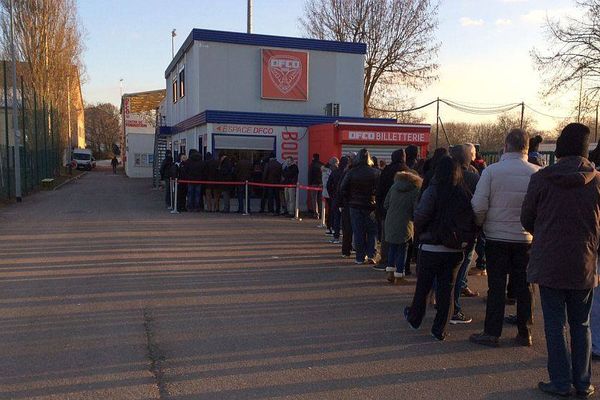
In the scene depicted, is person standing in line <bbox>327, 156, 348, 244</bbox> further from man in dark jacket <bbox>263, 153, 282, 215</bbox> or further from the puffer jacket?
the puffer jacket

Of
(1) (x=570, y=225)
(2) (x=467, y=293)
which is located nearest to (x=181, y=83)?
(2) (x=467, y=293)

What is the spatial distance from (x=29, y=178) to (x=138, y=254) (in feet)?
54.8

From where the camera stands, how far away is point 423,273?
5547 millimetres

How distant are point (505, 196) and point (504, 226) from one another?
286mm

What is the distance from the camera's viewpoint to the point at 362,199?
28.7 feet

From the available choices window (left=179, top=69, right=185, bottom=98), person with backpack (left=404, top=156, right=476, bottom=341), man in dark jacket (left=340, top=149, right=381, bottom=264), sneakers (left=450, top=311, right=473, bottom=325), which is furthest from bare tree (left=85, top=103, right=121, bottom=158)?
person with backpack (left=404, top=156, right=476, bottom=341)

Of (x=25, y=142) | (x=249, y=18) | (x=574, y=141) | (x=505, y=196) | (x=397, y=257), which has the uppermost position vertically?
(x=249, y=18)

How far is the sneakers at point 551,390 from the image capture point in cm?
421

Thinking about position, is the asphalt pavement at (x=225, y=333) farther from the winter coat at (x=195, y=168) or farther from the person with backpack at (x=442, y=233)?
the winter coat at (x=195, y=168)

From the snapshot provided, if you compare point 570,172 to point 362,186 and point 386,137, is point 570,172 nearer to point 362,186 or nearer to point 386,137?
point 362,186

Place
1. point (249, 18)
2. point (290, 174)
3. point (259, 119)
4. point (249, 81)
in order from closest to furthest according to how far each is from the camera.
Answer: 1. point (290, 174)
2. point (259, 119)
3. point (249, 81)
4. point (249, 18)

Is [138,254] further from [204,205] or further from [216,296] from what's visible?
[204,205]

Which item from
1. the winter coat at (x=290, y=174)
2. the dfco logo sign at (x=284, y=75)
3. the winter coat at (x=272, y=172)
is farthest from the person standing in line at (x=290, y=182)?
the dfco logo sign at (x=284, y=75)

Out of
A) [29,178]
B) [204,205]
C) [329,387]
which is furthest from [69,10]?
[329,387]
